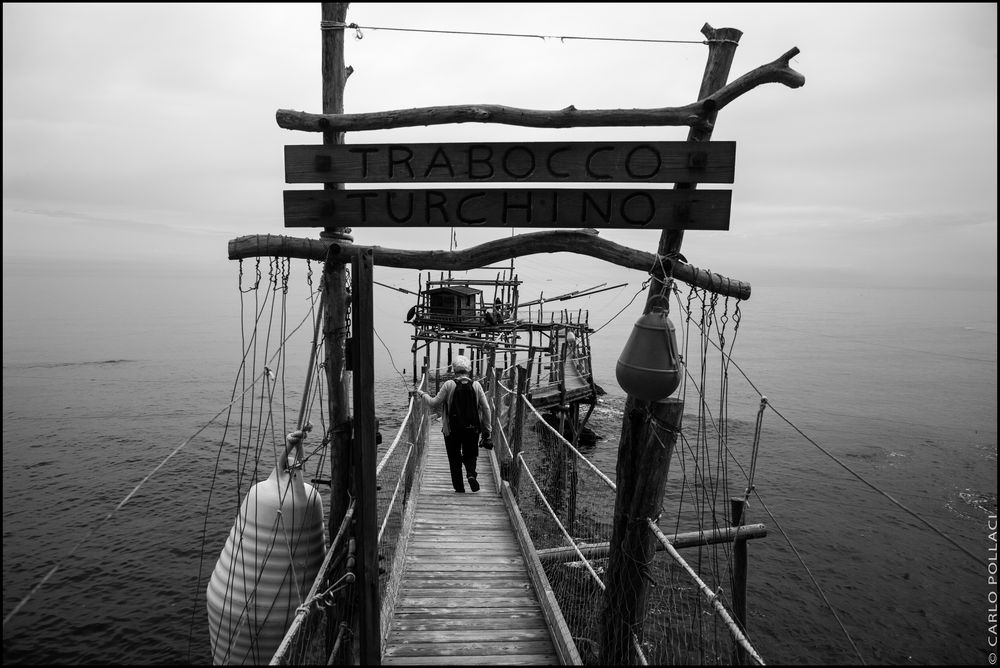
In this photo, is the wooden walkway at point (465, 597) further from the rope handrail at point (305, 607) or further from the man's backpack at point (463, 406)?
the man's backpack at point (463, 406)

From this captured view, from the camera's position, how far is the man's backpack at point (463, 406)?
24.7 ft

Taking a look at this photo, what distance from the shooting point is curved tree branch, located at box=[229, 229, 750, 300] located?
414 cm

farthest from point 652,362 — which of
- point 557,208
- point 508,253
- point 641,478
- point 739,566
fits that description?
point 739,566

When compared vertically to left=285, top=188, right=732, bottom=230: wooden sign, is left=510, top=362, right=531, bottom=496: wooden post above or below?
below

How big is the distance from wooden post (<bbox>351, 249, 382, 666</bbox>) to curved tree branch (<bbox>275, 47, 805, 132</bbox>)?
1389 millimetres

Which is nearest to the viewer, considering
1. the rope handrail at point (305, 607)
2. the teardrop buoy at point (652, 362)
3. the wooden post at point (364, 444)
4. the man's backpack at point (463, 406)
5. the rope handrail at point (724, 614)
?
the rope handrail at point (724, 614)

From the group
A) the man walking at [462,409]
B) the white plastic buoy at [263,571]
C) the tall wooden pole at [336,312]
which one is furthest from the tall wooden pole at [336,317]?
the man walking at [462,409]

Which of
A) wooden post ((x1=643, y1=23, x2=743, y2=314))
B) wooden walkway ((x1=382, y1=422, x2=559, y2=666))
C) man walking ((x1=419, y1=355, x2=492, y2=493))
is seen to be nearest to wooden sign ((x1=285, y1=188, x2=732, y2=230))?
wooden post ((x1=643, y1=23, x2=743, y2=314))

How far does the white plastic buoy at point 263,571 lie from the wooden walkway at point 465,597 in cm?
112

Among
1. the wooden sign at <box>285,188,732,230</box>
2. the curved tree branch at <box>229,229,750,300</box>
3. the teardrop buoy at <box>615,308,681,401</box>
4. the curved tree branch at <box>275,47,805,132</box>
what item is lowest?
the teardrop buoy at <box>615,308,681,401</box>

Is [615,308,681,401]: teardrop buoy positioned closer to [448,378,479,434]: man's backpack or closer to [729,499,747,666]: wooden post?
[729,499,747,666]: wooden post

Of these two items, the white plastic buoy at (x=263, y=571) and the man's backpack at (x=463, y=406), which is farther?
the man's backpack at (x=463, y=406)

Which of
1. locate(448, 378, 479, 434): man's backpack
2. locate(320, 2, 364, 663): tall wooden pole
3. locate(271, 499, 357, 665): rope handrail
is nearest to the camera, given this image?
locate(271, 499, 357, 665): rope handrail

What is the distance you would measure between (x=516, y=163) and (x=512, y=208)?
0.34m
